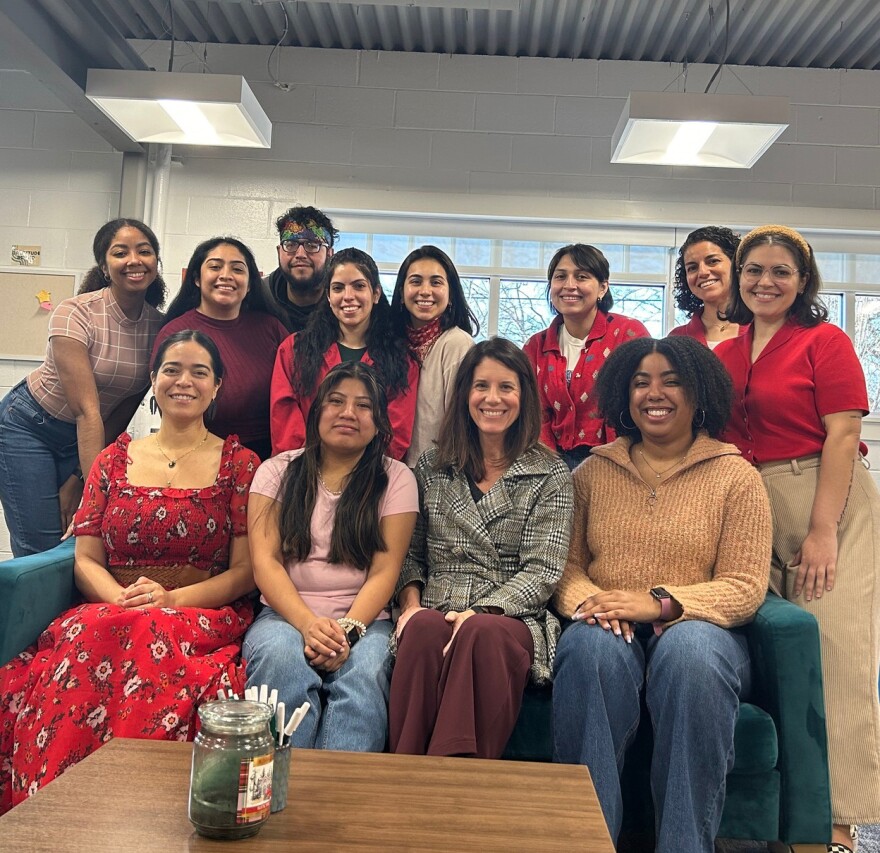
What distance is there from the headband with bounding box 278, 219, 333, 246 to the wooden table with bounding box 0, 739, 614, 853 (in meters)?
2.05

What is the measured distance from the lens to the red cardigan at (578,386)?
2797 millimetres

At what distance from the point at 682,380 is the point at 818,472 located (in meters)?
0.43

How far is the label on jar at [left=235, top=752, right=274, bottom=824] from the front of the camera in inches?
46.8

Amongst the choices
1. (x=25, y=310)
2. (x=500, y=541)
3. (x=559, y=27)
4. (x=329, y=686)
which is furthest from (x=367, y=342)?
(x=25, y=310)

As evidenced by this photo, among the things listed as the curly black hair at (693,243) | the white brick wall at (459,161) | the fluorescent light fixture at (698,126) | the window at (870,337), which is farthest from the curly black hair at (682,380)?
the window at (870,337)

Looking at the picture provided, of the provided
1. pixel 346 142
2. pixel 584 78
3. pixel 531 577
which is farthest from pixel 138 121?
pixel 531 577

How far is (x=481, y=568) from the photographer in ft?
7.51

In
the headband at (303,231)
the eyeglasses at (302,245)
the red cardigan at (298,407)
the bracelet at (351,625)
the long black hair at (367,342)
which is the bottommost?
the bracelet at (351,625)

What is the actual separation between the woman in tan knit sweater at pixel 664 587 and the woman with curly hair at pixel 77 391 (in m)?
1.58

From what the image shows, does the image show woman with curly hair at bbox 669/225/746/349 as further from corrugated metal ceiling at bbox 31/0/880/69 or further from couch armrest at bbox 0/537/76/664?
couch armrest at bbox 0/537/76/664

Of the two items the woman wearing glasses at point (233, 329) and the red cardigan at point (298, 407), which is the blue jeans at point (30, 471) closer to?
the woman wearing glasses at point (233, 329)

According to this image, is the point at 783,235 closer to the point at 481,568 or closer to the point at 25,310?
the point at 481,568

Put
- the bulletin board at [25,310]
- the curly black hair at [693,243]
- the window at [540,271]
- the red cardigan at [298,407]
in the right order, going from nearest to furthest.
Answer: the red cardigan at [298,407] → the curly black hair at [693,243] → the bulletin board at [25,310] → the window at [540,271]

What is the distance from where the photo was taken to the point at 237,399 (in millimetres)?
2828
